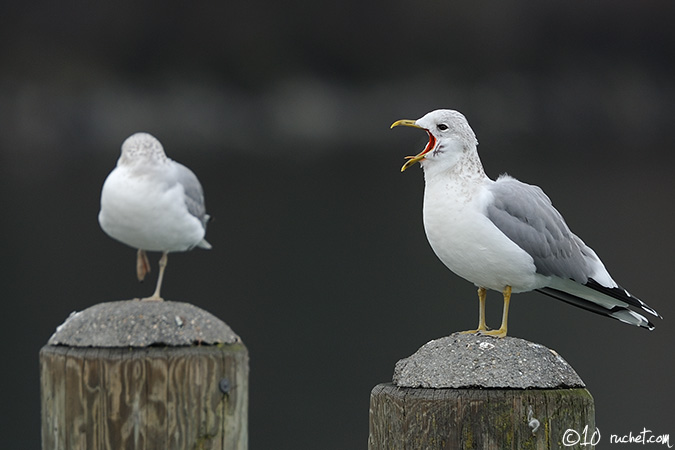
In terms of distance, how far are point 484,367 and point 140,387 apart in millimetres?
1074

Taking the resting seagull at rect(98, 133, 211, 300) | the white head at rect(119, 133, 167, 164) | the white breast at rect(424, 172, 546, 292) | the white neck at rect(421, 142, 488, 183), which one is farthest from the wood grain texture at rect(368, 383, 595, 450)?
the white head at rect(119, 133, 167, 164)

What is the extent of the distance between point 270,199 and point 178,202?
19824 mm

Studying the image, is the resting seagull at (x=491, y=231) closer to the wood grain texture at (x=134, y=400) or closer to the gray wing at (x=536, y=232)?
the gray wing at (x=536, y=232)

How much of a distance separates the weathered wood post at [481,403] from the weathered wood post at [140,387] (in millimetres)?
611

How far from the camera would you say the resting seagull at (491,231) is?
3975 millimetres

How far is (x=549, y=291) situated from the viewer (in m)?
4.35

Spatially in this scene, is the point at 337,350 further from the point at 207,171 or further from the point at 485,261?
the point at 207,171

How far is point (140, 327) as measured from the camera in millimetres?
3838

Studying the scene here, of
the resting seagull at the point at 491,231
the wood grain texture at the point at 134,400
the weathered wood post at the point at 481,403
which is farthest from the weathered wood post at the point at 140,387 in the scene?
the resting seagull at the point at 491,231

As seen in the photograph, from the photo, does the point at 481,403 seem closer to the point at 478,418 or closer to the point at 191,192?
the point at 478,418

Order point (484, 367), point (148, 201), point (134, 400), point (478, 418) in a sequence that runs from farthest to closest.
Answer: point (148, 201), point (134, 400), point (484, 367), point (478, 418)

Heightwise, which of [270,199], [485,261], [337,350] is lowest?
[337,350]

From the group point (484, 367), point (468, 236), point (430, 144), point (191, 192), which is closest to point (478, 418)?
point (484, 367)

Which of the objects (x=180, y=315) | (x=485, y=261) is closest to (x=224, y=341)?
(x=180, y=315)
